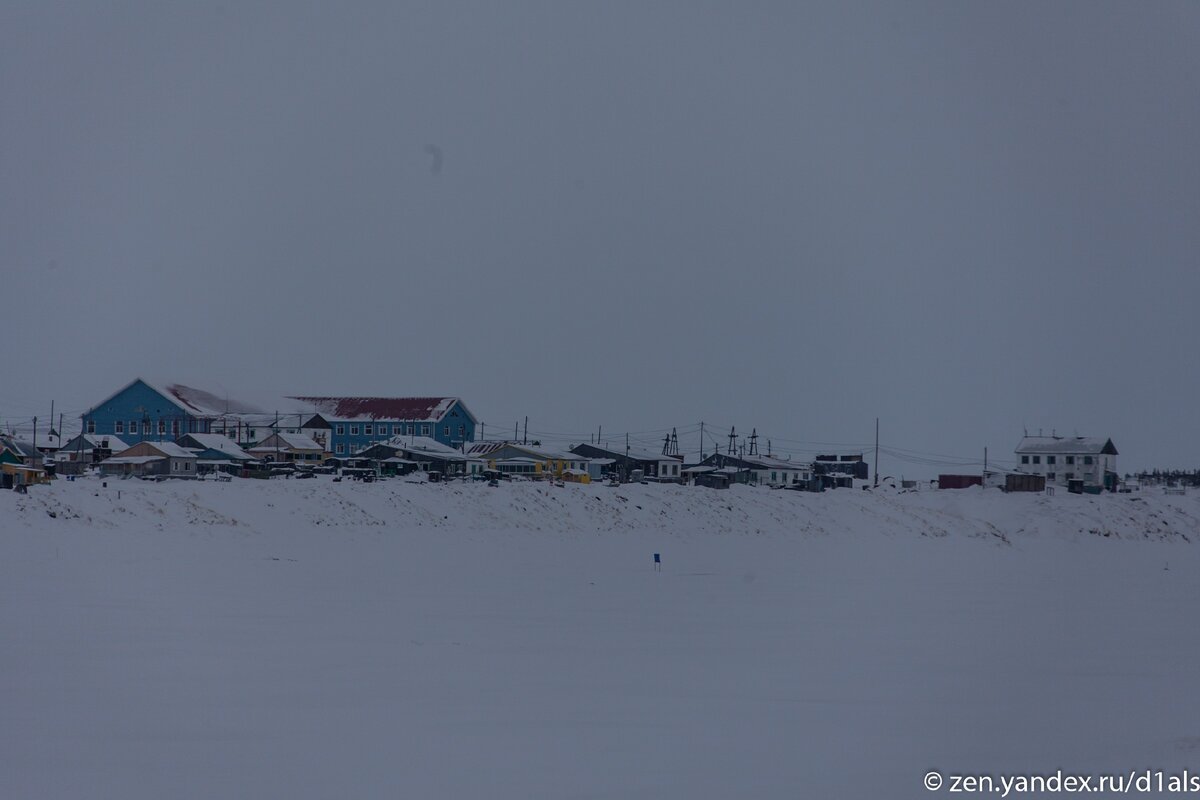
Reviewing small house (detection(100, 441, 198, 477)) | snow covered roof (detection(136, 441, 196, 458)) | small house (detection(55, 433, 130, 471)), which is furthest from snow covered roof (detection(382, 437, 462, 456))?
small house (detection(55, 433, 130, 471))

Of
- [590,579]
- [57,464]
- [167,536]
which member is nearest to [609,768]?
[590,579]

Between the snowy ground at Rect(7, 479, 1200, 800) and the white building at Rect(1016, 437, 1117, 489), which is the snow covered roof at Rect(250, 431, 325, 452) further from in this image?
the white building at Rect(1016, 437, 1117, 489)

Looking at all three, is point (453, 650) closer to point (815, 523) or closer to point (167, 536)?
point (167, 536)

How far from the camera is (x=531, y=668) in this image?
18.8 metres

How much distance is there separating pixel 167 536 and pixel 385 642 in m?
20.4

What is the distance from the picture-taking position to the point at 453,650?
65.6 ft

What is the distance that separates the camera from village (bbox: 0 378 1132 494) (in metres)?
76.2

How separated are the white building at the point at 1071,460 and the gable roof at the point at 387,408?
170ft

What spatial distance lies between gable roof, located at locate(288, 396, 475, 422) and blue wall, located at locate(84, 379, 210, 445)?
39.6 ft

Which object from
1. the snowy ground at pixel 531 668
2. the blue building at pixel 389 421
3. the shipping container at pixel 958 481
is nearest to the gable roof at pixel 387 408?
the blue building at pixel 389 421

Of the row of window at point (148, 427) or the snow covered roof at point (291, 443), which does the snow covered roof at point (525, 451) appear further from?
the row of window at point (148, 427)

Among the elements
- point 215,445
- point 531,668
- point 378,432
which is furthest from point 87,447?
point 531,668

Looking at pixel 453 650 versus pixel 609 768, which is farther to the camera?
pixel 453 650

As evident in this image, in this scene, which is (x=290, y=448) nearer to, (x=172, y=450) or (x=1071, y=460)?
(x=172, y=450)
